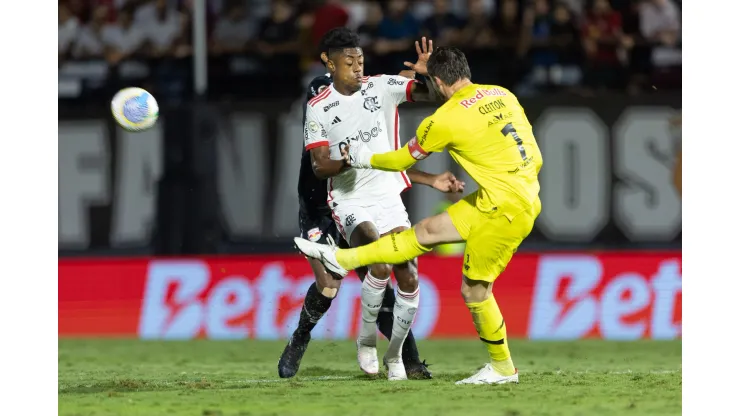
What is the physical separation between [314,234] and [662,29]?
7213 millimetres

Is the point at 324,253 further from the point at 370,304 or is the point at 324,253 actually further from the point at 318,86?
the point at 318,86

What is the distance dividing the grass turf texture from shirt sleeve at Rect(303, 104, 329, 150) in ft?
5.66

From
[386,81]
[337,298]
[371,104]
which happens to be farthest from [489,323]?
[337,298]

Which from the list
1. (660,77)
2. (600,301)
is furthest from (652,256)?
(660,77)

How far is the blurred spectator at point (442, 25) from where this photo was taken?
15562mm

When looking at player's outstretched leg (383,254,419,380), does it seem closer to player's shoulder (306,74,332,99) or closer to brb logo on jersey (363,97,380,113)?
brb logo on jersey (363,97,380,113)

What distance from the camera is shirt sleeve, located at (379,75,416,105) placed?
925cm

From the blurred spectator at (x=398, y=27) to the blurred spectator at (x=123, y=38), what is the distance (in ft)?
9.90

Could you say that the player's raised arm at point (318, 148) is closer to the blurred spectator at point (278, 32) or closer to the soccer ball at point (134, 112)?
the soccer ball at point (134, 112)

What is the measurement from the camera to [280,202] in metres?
14.2

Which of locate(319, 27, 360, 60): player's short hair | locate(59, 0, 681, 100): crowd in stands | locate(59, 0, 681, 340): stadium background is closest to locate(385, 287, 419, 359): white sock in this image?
locate(319, 27, 360, 60): player's short hair

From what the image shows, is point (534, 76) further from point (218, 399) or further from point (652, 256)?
point (218, 399)

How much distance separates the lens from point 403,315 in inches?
356

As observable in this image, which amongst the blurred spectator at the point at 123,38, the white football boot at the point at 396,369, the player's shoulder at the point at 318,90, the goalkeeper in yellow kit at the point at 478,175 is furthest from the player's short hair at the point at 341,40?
the blurred spectator at the point at 123,38
